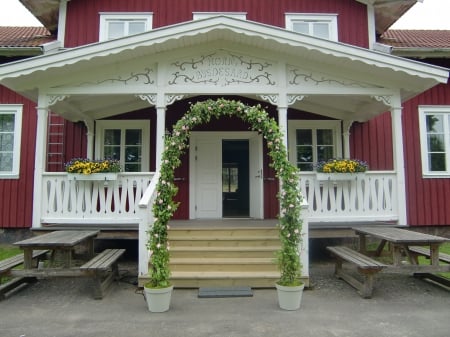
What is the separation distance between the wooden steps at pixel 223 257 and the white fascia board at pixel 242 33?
2921mm

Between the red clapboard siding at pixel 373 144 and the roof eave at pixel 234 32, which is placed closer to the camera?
the roof eave at pixel 234 32

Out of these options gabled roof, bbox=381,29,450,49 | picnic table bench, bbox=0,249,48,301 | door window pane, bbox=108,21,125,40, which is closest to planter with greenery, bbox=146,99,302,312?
picnic table bench, bbox=0,249,48,301

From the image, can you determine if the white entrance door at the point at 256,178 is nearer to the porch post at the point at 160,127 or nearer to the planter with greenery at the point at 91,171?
the porch post at the point at 160,127

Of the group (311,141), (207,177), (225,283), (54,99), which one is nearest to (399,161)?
(311,141)

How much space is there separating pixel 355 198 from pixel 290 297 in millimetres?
2861

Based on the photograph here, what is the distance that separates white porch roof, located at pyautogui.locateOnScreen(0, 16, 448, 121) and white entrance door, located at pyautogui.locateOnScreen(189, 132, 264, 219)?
2.35 meters

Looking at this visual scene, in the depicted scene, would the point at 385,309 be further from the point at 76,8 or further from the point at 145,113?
the point at 76,8

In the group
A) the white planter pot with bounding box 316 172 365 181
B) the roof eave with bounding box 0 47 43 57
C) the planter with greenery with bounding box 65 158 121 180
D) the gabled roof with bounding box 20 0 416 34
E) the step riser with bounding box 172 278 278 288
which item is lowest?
the step riser with bounding box 172 278 278 288

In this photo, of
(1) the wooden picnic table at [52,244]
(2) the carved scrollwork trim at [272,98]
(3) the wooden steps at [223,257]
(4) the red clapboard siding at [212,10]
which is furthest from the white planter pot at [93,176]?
(4) the red clapboard siding at [212,10]

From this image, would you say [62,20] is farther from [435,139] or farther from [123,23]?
[435,139]

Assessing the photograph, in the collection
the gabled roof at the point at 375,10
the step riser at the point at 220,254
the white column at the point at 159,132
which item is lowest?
the step riser at the point at 220,254

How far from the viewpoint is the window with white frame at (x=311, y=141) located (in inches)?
320

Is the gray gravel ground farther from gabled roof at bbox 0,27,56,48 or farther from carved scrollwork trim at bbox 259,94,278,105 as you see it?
gabled roof at bbox 0,27,56,48

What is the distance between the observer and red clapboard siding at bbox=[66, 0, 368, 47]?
822 centimetres
